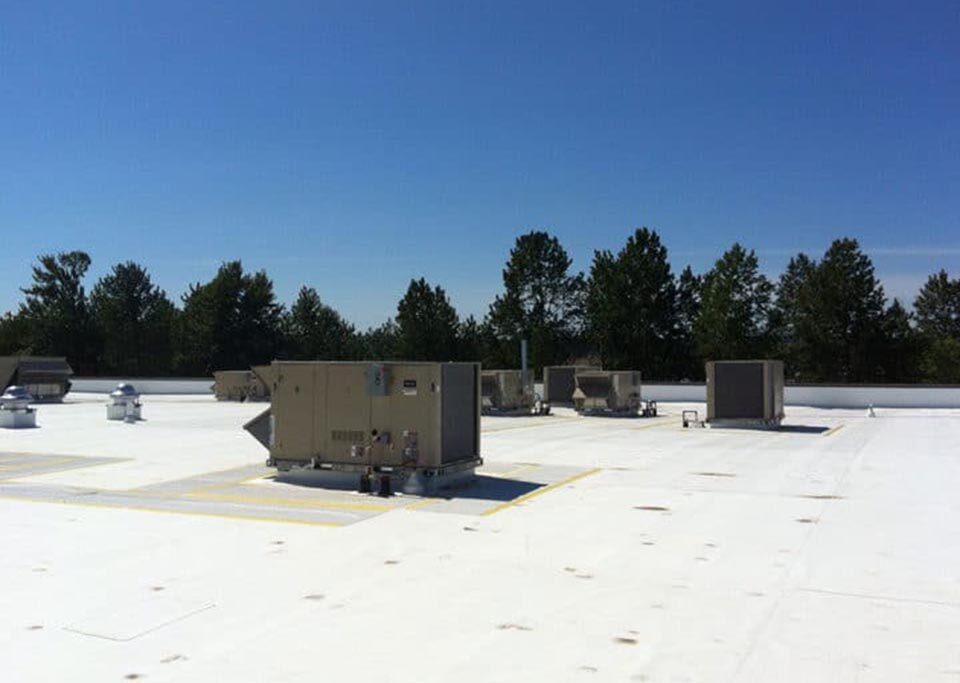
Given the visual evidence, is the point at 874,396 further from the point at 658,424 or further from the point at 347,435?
the point at 347,435

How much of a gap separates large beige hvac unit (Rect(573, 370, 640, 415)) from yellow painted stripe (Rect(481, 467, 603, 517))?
20.3 meters

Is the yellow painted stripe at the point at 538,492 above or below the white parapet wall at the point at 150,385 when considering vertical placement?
below

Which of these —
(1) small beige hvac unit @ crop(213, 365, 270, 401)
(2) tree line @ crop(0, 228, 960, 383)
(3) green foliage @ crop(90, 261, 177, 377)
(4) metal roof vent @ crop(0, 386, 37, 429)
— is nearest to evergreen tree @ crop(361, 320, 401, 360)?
(2) tree line @ crop(0, 228, 960, 383)

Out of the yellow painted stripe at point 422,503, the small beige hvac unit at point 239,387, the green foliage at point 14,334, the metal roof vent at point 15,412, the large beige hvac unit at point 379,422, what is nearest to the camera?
the yellow painted stripe at point 422,503

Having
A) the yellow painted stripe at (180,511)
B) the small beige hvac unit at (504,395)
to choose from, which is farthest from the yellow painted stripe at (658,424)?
the yellow painted stripe at (180,511)

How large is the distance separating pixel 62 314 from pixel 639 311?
6235 centimetres

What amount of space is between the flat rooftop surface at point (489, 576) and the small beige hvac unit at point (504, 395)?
20264mm

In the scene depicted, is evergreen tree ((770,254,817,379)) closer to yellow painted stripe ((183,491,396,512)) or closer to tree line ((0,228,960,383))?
tree line ((0,228,960,383))

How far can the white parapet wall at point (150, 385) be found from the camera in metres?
61.2

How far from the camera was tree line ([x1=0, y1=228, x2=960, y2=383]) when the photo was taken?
72.4 meters

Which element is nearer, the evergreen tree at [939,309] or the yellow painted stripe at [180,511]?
the yellow painted stripe at [180,511]

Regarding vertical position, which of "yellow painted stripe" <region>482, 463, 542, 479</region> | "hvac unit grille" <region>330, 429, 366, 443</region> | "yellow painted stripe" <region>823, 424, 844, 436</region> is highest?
"hvac unit grille" <region>330, 429, 366, 443</region>

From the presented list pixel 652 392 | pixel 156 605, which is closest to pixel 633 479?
pixel 156 605

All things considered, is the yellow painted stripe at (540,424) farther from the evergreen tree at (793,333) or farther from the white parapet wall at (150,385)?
the evergreen tree at (793,333)
